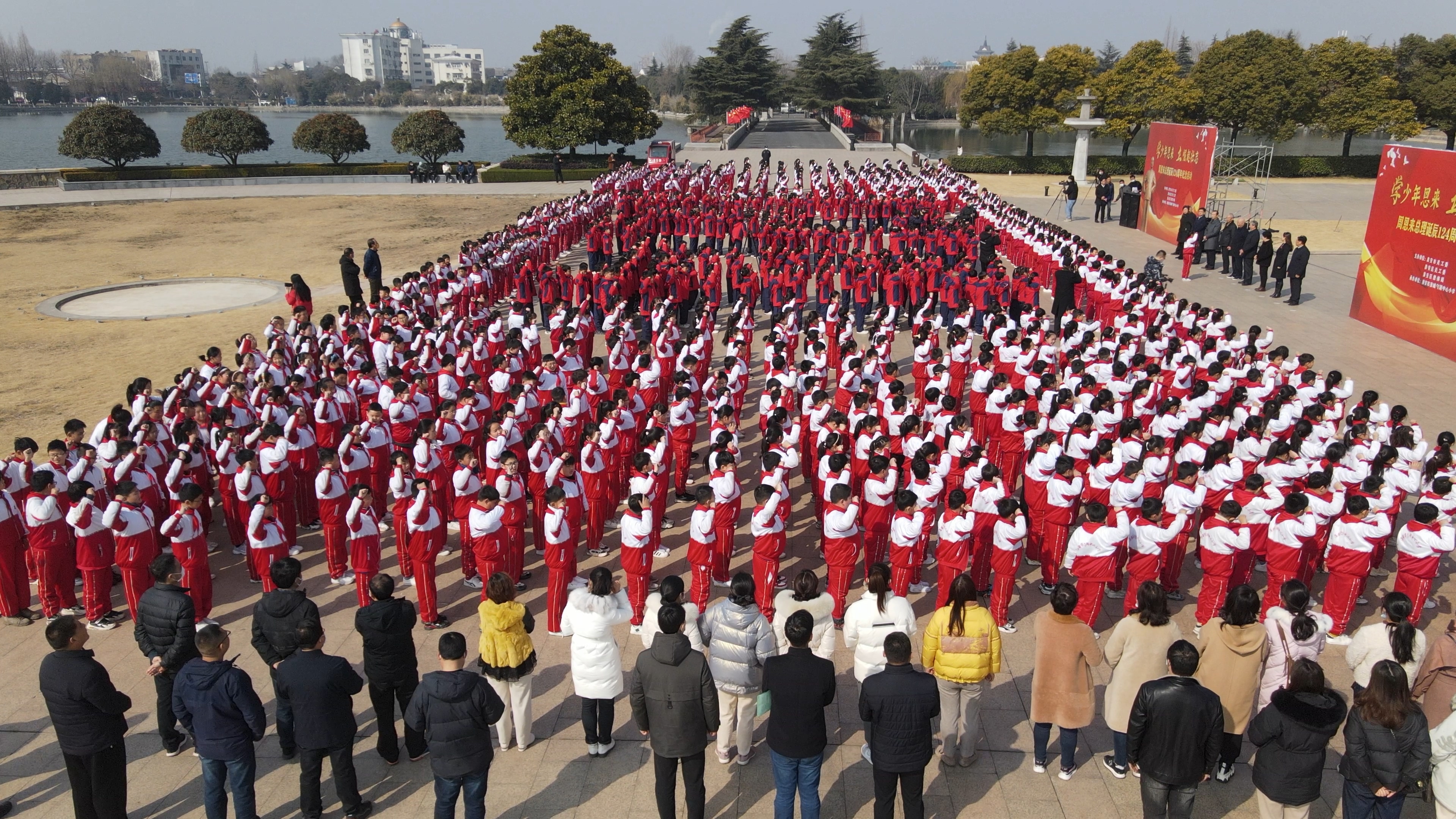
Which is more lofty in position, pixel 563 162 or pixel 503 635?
pixel 563 162

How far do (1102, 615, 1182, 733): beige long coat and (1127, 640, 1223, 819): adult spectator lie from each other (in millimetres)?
330

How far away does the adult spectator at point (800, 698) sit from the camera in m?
4.10

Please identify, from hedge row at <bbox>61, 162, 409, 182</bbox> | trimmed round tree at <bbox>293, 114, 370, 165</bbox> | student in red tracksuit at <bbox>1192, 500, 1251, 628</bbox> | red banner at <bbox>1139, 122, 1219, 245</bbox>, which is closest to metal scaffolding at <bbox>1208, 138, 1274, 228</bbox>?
red banner at <bbox>1139, 122, 1219, 245</bbox>

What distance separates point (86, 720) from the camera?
430 centimetres

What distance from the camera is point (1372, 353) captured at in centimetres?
1344

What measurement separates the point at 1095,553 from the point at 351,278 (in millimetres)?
12847

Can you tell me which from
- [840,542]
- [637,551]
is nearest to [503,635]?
[637,551]

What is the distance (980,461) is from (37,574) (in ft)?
23.4

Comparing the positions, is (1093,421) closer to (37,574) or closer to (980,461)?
(980,461)

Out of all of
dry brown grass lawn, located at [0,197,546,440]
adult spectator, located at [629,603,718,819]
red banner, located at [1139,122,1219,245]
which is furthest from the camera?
red banner, located at [1139,122,1219,245]

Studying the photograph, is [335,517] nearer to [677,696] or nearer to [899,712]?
[677,696]

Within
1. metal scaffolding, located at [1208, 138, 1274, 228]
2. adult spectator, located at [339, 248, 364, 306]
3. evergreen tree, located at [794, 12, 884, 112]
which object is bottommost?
adult spectator, located at [339, 248, 364, 306]

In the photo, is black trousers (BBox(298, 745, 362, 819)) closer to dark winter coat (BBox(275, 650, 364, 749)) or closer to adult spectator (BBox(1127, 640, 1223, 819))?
dark winter coat (BBox(275, 650, 364, 749))

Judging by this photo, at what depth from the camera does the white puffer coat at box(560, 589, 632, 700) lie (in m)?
4.75
